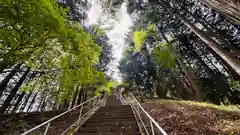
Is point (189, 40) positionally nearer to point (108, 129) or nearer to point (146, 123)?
point (146, 123)

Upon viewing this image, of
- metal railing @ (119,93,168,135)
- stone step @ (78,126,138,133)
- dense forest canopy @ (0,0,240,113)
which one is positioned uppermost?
dense forest canopy @ (0,0,240,113)

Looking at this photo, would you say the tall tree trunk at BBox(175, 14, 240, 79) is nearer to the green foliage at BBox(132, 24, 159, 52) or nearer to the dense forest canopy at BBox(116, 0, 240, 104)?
the dense forest canopy at BBox(116, 0, 240, 104)

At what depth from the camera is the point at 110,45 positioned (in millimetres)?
18875

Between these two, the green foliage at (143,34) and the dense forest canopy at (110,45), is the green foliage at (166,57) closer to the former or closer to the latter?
the dense forest canopy at (110,45)

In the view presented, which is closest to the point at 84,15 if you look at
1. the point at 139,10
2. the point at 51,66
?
the point at 139,10

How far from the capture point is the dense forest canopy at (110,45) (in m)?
3.38

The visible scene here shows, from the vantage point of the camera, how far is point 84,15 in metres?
12.0

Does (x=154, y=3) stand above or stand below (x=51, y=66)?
above

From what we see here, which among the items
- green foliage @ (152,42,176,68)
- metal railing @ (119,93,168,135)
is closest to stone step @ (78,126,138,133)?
metal railing @ (119,93,168,135)

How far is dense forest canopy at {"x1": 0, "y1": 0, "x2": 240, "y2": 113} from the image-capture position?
3379 millimetres

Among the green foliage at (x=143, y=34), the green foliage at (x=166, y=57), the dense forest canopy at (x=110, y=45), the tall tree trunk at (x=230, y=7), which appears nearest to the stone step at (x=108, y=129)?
the dense forest canopy at (x=110, y=45)

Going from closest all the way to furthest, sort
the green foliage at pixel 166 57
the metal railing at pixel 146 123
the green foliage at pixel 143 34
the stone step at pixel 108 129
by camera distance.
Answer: the metal railing at pixel 146 123 < the stone step at pixel 108 129 < the green foliage at pixel 166 57 < the green foliage at pixel 143 34

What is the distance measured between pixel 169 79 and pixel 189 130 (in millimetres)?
14691

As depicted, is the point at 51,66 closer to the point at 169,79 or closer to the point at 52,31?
the point at 52,31
